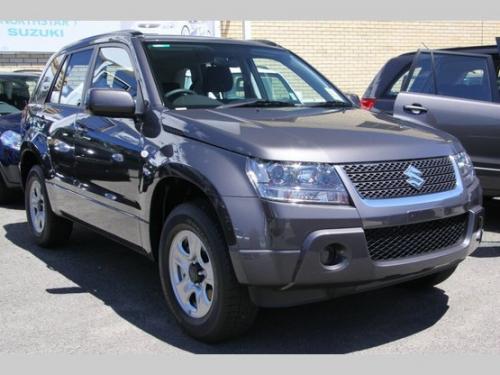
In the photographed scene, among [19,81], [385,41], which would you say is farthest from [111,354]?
[385,41]

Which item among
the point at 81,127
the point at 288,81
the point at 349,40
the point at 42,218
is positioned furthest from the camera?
the point at 349,40

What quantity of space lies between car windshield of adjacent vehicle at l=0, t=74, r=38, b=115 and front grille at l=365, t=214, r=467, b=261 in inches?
249

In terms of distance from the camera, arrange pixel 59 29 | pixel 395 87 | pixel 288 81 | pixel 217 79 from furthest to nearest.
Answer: pixel 59 29, pixel 395 87, pixel 288 81, pixel 217 79

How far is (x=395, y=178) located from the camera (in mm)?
3471

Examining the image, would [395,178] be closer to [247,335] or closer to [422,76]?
[247,335]

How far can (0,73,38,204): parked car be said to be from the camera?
24.1 ft

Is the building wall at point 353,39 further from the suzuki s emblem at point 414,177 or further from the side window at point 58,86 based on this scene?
the suzuki s emblem at point 414,177

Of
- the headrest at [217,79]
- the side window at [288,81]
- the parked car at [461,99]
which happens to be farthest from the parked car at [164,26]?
the headrest at [217,79]

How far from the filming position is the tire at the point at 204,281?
3424mm

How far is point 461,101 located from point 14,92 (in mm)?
5739

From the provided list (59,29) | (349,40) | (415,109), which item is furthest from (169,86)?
(349,40)

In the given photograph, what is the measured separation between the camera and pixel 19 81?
8.62 m

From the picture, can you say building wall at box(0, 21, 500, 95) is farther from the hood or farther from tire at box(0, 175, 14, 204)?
the hood

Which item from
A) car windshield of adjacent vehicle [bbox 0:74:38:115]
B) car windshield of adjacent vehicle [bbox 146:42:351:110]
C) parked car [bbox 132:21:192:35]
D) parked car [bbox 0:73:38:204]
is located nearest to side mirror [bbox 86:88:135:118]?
car windshield of adjacent vehicle [bbox 146:42:351:110]
